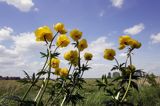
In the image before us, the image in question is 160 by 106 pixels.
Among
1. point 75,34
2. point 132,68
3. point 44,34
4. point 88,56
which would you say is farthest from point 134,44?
point 44,34

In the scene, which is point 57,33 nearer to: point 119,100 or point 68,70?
point 68,70

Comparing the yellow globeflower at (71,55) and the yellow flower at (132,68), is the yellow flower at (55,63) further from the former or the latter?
the yellow flower at (132,68)

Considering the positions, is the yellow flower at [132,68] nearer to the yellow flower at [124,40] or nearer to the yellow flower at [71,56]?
the yellow flower at [124,40]

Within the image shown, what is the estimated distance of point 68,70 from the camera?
307 cm

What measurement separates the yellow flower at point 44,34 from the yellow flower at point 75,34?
19.3 inches

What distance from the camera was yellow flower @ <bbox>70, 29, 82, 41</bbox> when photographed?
317 centimetres

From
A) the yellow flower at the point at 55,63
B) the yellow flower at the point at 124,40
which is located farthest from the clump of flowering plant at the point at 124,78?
the yellow flower at the point at 55,63

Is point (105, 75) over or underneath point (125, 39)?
underneath

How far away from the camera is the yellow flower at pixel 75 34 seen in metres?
3.17

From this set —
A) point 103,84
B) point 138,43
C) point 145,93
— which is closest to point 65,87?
point 103,84

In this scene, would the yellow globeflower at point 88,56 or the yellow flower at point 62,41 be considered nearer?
the yellow flower at point 62,41

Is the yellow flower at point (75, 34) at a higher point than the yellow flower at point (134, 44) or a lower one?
higher

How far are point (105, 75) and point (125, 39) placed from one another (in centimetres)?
53

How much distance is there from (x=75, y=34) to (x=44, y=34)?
1.87ft
